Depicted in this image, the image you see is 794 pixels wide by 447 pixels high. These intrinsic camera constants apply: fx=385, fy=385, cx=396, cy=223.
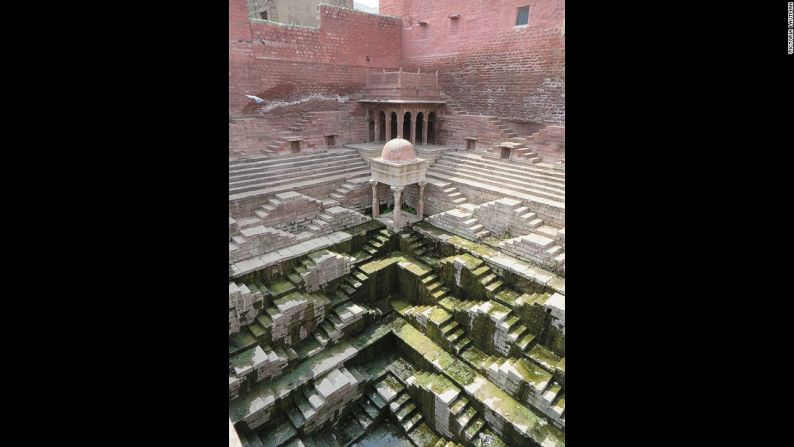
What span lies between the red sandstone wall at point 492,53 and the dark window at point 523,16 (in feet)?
0.46

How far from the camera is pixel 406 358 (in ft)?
27.3

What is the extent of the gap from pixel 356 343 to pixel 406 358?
1130 mm

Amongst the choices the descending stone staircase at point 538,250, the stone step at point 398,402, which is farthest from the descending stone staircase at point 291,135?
the stone step at point 398,402

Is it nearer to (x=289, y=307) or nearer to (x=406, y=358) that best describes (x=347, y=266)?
(x=289, y=307)

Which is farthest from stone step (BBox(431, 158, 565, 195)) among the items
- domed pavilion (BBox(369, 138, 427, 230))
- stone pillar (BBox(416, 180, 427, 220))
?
domed pavilion (BBox(369, 138, 427, 230))

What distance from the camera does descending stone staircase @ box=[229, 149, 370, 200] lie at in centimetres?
1056

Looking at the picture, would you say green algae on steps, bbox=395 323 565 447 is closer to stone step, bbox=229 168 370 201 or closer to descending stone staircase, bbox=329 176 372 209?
descending stone staircase, bbox=329 176 372 209

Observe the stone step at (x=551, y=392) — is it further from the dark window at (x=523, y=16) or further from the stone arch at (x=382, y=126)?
the dark window at (x=523, y=16)

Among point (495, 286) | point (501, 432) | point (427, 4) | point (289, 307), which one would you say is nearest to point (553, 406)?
point (501, 432)

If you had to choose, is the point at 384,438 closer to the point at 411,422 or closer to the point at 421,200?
the point at 411,422

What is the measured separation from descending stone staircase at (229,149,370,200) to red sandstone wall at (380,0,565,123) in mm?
5409

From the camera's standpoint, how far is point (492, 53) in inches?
555

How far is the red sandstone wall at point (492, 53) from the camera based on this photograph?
41.5 feet

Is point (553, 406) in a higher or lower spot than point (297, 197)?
lower
